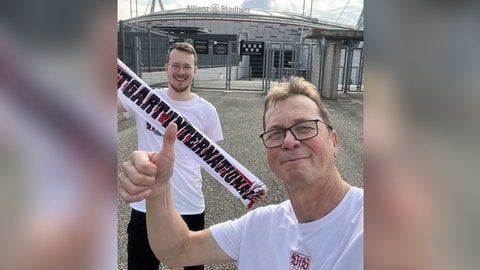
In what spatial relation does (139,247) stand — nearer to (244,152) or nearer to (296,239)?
(296,239)

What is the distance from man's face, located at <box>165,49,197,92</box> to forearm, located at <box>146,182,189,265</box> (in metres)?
1.28

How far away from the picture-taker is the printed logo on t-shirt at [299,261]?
1.25m

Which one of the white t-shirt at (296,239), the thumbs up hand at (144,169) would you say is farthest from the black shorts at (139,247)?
the thumbs up hand at (144,169)

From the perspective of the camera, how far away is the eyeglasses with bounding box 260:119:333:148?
4.40 ft

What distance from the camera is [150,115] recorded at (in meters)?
2.21

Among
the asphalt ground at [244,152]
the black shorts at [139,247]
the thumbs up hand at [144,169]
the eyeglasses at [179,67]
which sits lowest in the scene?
the asphalt ground at [244,152]

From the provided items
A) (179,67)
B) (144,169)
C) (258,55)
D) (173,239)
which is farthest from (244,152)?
(258,55)

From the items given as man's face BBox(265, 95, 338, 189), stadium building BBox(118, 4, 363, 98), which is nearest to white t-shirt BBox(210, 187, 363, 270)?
man's face BBox(265, 95, 338, 189)

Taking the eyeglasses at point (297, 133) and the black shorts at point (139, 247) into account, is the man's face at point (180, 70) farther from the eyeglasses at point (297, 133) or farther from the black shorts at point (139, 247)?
the eyeglasses at point (297, 133)

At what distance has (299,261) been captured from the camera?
127 centimetres

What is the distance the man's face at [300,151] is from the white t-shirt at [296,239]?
0.45 ft
